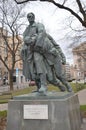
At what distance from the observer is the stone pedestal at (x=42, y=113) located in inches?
282

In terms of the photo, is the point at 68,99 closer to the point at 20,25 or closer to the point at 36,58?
the point at 36,58

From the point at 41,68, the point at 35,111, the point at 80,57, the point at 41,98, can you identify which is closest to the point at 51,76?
the point at 41,68

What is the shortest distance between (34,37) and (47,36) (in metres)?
0.72

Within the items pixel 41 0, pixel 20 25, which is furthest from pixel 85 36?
pixel 20 25

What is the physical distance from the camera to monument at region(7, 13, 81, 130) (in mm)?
7215

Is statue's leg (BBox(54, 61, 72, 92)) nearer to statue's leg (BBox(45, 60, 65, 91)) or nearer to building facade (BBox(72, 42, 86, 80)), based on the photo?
statue's leg (BBox(45, 60, 65, 91))

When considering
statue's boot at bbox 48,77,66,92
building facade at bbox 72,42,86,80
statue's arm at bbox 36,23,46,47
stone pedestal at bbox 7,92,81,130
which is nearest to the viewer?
stone pedestal at bbox 7,92,81,130

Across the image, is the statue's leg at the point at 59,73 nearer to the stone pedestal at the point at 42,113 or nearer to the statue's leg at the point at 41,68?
the statue's leg at the point at 41,68

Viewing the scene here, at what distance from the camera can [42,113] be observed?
7309 millimetres

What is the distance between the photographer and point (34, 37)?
7938mm

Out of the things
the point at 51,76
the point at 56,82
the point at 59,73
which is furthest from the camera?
the point at 56,82

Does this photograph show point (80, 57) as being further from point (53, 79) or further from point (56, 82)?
point (53, 79)

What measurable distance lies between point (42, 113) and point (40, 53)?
5.72 ft

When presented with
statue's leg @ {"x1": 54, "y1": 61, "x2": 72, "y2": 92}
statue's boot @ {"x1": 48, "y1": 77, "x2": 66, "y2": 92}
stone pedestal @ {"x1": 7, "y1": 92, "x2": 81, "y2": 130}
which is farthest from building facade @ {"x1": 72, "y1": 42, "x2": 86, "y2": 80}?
stone pedestal @ {"x1": 7, "y1": 92, "x2": 81, "y2": 130}
